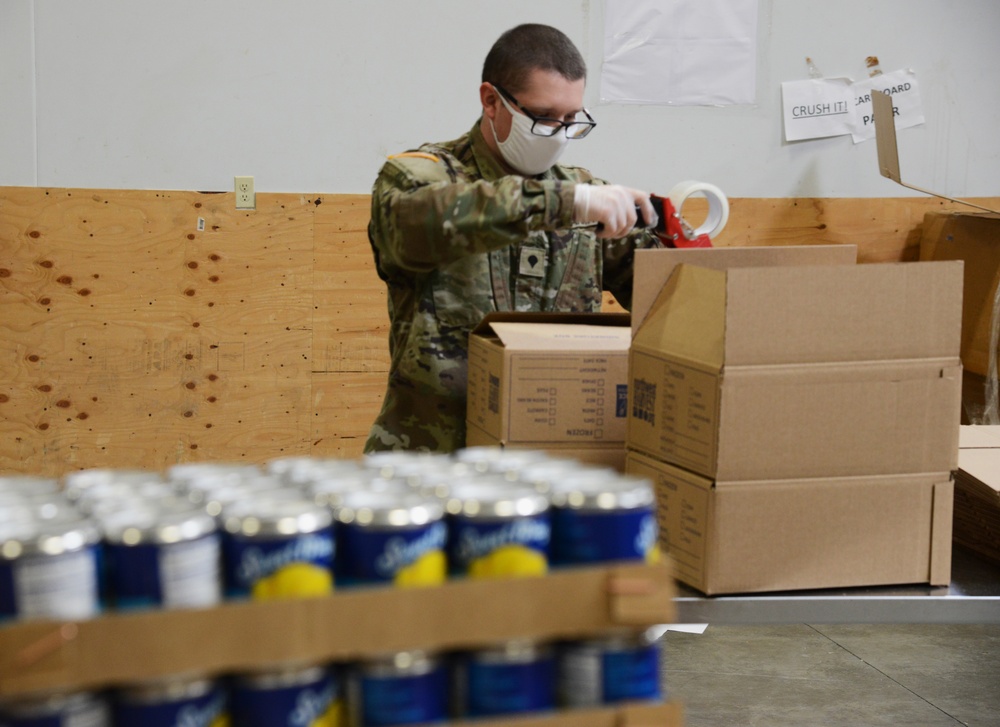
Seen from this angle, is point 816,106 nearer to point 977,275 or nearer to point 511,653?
point 977,275

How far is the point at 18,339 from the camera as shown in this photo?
3.68 metres

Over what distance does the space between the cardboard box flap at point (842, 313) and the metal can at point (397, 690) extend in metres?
0.73

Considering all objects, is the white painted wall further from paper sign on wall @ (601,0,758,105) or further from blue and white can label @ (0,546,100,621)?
blue and white can label @ (0,546,100,621)

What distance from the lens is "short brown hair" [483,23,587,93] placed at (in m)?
2.25

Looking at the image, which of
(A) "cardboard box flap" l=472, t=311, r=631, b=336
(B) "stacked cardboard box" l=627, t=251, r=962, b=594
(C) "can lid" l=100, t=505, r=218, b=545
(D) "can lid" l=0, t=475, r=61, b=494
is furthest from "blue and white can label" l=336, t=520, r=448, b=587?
(A) "cardboard box flap" l=472, t=311, r=631, b=336

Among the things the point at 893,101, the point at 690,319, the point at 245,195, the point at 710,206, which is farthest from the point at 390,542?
the point at 893,101

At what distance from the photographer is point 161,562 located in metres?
0.94

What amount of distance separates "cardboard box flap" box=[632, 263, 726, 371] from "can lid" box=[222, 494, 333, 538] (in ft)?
2.42

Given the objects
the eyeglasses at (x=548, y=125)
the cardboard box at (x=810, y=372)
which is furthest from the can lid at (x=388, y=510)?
the eyeglasses at (x=548, y=125)

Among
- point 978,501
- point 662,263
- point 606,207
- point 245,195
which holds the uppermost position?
point 245,195

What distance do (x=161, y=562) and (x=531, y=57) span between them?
1590 millimetres

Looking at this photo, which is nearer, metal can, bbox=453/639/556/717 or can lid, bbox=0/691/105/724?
can lid, bbox=0/691/105/724

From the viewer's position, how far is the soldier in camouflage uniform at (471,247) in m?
2.11

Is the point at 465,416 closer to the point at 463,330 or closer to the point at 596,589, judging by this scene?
the point at 463,330
